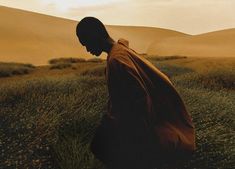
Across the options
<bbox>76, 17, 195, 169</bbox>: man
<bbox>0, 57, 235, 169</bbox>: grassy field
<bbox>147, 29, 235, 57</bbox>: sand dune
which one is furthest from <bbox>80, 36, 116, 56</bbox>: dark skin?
<bbox>147, 29, 235, 57</bbox>: sand dune

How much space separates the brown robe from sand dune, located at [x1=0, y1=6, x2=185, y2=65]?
15.4 m

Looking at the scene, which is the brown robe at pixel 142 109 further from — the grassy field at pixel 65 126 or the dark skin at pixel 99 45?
the grassy field at pixel 65 126

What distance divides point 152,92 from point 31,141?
2387mm

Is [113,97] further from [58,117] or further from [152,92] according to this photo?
[58,117]

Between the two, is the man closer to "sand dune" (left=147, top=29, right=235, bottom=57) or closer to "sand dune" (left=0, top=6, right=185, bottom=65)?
"sand dune" (left=0, top=6, right=185, bottom=65)

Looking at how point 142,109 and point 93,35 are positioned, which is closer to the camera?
point 142,109

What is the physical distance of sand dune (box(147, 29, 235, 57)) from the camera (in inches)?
1219

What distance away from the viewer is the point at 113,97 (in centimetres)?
529

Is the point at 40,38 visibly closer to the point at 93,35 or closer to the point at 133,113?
the point at 93,35

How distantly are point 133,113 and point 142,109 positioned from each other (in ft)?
0.26

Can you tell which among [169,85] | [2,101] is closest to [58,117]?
[2,101]

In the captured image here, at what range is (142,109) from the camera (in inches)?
207

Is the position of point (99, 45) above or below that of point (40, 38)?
above

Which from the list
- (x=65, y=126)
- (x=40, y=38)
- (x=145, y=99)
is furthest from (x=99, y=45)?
(x=40, y=38)
